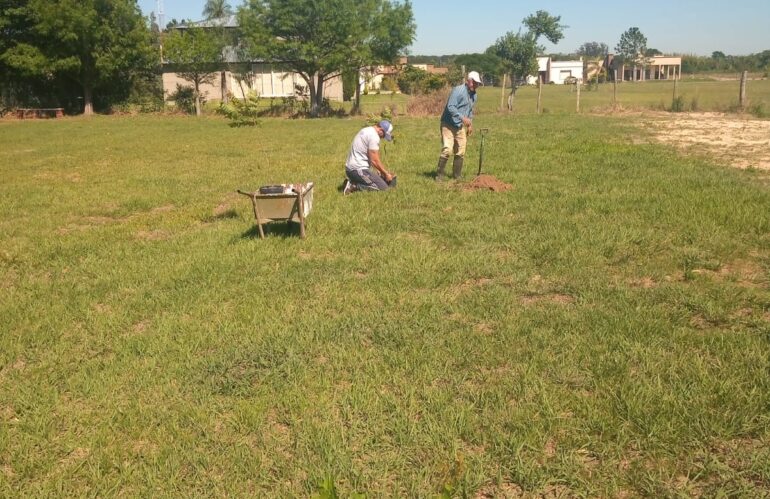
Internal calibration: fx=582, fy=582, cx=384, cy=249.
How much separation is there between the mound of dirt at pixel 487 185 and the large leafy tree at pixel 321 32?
20016 millimetres

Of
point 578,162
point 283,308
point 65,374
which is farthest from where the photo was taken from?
point 578,162

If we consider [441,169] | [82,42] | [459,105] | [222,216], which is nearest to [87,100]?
[82,42]

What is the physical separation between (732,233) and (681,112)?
19866 millimetres

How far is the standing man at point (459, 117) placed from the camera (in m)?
9.41

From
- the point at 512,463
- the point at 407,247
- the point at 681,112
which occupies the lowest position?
the point at 512,463

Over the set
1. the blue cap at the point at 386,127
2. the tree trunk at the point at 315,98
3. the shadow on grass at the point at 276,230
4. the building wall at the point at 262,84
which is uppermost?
the building wall at the point at 262,84

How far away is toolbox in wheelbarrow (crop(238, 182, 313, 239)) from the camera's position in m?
6.29

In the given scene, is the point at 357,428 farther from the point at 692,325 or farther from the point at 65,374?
the point at 692,325

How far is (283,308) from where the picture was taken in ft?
15.7

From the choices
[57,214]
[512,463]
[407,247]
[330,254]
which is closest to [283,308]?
[330,254]

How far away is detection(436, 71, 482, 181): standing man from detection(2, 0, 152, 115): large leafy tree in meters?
25.3

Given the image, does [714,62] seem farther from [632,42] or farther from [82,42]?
[82,42]

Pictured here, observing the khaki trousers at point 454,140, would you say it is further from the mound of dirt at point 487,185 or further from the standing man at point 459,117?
the mound of dirt at point 487,185

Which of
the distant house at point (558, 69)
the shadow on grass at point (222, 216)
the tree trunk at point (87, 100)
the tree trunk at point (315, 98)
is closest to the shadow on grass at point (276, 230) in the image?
the shadow on grass at point (222, 216)
